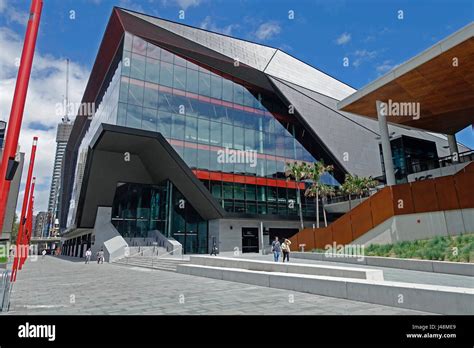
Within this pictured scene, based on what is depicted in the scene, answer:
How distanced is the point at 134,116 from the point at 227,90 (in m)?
13.1

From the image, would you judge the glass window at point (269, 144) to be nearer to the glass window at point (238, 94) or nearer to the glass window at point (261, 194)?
the glass window at point (261, 194)

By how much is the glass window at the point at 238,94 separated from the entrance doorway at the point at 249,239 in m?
15.9

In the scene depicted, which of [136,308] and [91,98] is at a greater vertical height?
[91,98]

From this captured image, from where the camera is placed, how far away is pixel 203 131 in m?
34.8

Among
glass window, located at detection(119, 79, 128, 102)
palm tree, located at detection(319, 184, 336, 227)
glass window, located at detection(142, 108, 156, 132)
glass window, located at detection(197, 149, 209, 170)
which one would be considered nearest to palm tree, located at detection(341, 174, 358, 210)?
palm tree, located at detection(319, 184, 336, 227)

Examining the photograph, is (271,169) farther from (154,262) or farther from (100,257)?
(100,257)

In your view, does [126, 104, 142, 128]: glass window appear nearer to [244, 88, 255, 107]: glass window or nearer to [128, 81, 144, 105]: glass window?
[128, 81, 144, 105]: glass window

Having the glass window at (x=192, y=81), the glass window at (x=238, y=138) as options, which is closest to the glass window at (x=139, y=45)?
the glass window at (x=192, y=81)

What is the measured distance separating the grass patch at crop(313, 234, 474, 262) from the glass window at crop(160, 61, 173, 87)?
1017 inches

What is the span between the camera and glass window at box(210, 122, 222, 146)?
35.4 m
